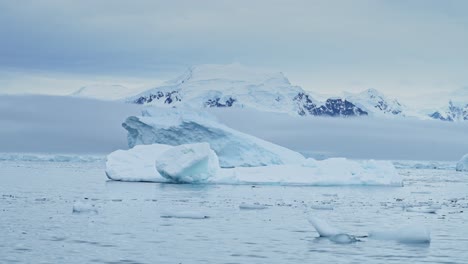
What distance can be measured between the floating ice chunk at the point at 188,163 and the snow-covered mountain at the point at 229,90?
382 ft

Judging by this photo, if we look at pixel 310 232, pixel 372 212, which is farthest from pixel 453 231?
pixel 372 212

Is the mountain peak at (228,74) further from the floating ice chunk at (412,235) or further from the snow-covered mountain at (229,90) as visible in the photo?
the floating ice chunk at (412,235)

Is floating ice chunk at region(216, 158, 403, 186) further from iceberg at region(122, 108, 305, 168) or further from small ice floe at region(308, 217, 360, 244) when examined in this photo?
small ice floe at region(308, 217, 360, 244)

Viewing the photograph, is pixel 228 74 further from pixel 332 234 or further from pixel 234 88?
pixel 332 234

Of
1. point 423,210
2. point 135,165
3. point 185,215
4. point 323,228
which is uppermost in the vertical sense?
point 135,165

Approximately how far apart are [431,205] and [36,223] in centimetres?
1153

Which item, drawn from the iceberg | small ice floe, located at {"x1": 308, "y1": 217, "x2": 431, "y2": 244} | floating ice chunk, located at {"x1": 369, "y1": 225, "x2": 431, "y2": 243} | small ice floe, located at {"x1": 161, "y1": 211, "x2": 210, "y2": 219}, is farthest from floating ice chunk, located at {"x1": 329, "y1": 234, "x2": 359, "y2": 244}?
the iceberg

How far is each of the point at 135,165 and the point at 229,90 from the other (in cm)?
12350

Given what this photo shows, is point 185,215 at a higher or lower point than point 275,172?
lower

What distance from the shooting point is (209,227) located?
16.3m

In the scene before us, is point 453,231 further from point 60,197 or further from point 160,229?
point 60,197

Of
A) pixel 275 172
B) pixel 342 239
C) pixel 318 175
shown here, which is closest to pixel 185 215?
pixel 342 239

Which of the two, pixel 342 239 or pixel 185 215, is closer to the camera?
pixel 342 239

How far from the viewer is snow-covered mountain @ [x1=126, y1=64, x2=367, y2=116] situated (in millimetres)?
156875
